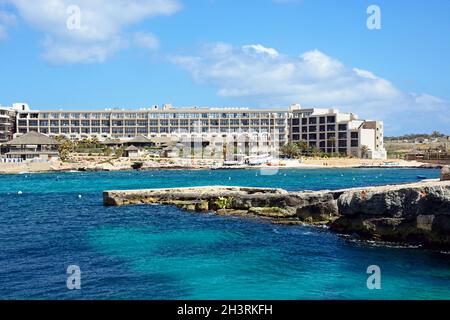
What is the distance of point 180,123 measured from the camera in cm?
18212

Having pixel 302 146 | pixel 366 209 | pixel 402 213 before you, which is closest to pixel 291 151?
pixel 302 146

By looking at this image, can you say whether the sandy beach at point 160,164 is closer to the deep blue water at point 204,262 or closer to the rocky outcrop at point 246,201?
the rocky outcrop at point 246,201

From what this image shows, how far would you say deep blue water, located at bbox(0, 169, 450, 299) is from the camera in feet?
60.3

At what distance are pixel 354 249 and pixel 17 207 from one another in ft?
117

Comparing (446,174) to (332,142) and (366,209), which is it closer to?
(366,209)

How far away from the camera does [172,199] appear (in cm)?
4862

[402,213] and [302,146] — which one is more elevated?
[302,146]

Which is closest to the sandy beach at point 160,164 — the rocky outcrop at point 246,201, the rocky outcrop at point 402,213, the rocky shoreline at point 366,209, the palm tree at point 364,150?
the palm tree at point 364,150

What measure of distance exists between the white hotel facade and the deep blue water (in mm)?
144042

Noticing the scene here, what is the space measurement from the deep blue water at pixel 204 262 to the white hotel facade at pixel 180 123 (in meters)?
144

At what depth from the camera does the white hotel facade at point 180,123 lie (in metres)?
178

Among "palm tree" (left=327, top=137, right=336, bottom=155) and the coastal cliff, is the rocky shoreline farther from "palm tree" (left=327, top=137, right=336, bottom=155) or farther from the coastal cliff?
"palm tree" (left=327, top=137, right=336, bottom=155)

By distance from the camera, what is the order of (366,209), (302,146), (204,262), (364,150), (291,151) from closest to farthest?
(204,262), (366,209), (291,151), (364,150), (302,146)

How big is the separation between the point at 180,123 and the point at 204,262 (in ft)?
527
